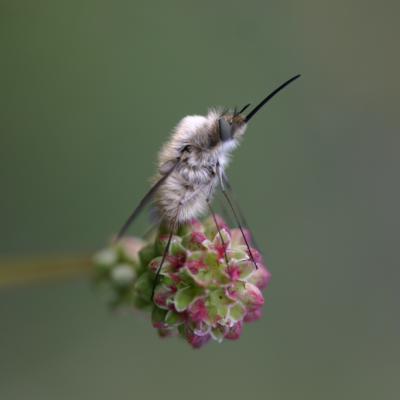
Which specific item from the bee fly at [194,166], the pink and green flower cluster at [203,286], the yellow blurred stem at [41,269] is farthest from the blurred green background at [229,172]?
the pink and green flower cluster at [203,286]

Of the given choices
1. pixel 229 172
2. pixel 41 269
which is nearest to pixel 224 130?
pixel 41 269

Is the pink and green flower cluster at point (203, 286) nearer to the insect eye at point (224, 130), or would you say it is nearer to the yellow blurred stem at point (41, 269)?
the insect eye at point (224, 130)

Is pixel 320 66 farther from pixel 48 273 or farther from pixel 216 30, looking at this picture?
pixel 48 273

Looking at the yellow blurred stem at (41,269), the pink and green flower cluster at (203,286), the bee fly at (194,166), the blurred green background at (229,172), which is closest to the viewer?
the pink and green flower cluster at (203,286)

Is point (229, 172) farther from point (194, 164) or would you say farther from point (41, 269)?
point (194, 164)

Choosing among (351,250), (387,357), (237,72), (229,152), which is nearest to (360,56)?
(237,72)

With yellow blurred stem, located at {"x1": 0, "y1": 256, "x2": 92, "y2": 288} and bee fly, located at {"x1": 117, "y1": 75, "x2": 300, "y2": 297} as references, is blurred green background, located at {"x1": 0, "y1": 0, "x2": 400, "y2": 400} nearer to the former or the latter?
yellow blurred stem, located at {"x1": 0, "y1": 256, "x2": 92, "y2": 288}
